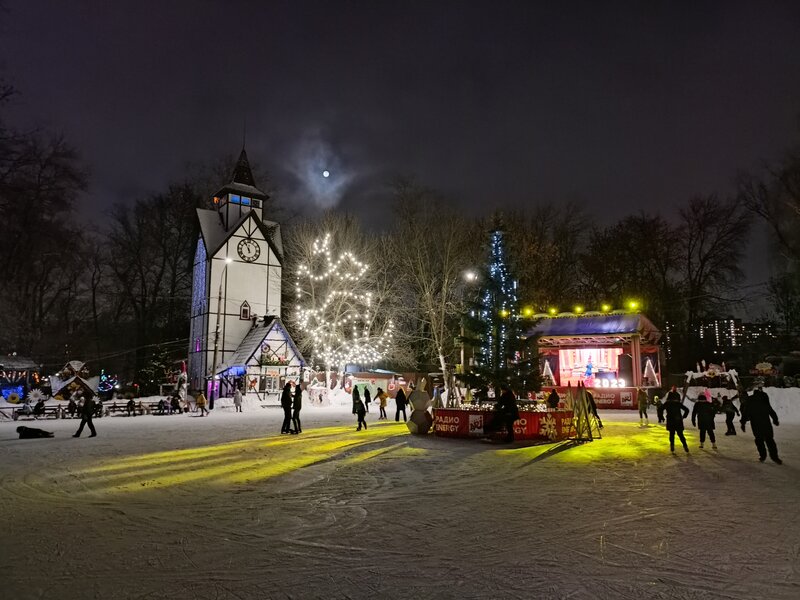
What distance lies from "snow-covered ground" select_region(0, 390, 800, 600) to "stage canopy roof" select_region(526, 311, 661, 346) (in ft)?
60.7

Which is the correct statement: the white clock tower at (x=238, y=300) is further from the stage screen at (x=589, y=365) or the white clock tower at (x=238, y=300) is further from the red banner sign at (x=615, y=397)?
the red banner sign at (x=615, y=397)

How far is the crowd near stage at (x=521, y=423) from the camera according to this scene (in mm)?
14719

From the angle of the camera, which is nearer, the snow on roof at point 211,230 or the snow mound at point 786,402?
the snow mound at point 786,402

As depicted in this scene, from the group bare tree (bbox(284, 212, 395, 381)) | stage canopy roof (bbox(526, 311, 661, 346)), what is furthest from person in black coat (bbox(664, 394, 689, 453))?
bare tree (bbox(284, 212, 395, 381))

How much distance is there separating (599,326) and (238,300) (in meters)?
25.5

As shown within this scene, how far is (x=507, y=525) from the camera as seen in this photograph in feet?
19.7

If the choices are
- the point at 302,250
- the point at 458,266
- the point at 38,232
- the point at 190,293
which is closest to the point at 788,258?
the point at 458,266

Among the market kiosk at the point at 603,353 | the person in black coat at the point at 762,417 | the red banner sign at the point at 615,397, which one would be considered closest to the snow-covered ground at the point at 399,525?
the person in black coat at the point at 762,417

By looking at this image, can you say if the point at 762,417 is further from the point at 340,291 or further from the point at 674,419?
the point at 340,291

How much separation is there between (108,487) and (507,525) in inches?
242

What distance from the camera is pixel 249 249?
41.0m

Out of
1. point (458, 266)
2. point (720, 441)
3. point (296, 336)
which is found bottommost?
point (720, 441)

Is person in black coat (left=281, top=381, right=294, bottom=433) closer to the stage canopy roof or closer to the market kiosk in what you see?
the market kiosk

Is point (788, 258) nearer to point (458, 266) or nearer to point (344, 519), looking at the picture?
point (458, 266)
